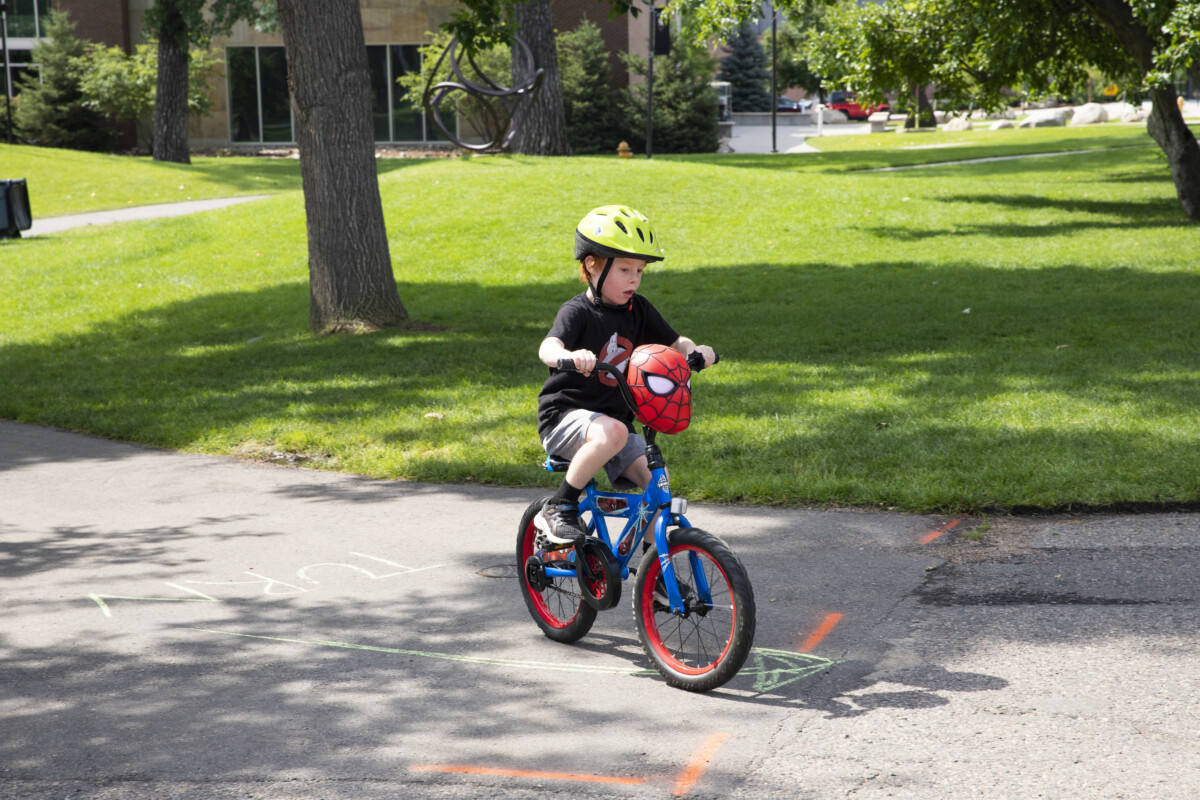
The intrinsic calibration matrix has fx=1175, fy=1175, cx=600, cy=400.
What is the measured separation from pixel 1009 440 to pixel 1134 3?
1110cm

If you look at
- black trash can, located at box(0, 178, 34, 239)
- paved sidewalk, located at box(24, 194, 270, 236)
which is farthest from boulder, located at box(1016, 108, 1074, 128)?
black trash can, located at box(0, 178, 34, 239)

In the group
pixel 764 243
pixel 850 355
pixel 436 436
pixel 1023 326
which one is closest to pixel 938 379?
pixel 850 355

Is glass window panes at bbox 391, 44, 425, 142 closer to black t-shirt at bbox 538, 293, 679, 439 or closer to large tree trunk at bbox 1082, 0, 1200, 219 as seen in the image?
large tree trunk at bbox 1082, 0, 1200, 219

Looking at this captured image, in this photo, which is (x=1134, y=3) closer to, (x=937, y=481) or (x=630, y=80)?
(x=937, y=481)

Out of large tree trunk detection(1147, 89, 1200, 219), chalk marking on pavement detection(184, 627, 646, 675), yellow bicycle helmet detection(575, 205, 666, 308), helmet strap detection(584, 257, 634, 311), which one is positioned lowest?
chalk marking on pavement detection(184, 627, 646, 675)

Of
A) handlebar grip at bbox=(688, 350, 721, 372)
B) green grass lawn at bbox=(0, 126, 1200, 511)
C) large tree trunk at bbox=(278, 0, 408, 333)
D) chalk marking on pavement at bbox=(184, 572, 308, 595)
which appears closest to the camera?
handlebar grip at bbox=(688, 350, 721, 372)

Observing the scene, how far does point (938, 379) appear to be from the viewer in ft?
30.0

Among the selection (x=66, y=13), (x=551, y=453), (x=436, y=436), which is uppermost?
(x=66, y=13)

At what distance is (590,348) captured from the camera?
175 inches

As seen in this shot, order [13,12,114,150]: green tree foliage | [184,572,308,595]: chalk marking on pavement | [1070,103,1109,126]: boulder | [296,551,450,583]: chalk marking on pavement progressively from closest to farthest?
[184,572,308,595]: chalk marking on pavement → [296,551,450,583]: chalk marking on pavement → [13,12,114,150]: green tree foliage → [1070,103,1109,126]: boulder

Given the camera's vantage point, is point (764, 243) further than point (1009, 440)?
Yes

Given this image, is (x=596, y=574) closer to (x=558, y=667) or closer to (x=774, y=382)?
(x=558, y=667)

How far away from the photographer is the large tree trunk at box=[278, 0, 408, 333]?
1122 cm

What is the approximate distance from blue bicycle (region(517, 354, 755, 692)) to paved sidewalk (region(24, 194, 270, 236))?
19704 millimetres
